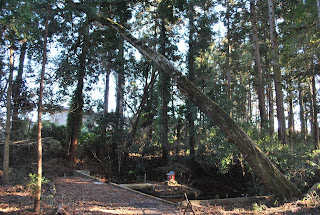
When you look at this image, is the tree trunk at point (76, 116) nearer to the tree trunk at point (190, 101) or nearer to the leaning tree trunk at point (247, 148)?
the tree trunk at point (190, 101)

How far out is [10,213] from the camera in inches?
193

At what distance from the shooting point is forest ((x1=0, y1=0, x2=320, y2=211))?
26.5 feet

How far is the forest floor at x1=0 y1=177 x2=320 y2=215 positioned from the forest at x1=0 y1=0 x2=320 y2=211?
1318 mm

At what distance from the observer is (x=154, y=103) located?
20188 mm

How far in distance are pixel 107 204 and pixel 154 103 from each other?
13.8 metres

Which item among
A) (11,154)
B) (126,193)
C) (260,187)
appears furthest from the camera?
(11,154)

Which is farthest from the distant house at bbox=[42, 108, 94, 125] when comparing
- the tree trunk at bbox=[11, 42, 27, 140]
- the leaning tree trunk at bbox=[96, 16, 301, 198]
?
the leaning tree trunk at bbox=[96, 16, 301, 198]

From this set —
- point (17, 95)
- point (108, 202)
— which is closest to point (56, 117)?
point (17, 95)

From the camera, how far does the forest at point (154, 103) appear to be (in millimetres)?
8078

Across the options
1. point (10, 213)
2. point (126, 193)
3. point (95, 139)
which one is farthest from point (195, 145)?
point (10, 213)

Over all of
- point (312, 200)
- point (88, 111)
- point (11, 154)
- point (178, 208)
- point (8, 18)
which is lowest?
point (178, 208)

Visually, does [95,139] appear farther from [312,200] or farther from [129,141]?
[312,200]

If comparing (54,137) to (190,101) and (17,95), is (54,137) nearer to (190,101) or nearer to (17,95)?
(17,95)

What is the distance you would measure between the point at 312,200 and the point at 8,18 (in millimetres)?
8711
